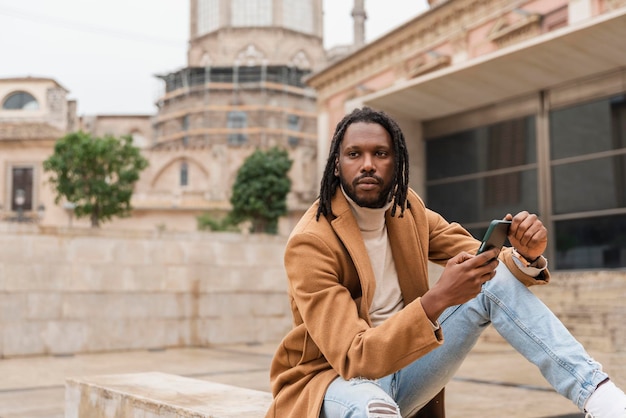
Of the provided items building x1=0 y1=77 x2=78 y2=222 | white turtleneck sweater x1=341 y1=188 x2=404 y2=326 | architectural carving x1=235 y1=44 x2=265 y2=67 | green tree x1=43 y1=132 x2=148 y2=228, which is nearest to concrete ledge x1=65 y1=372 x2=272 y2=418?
white turtleneck sweater x1=341 y1=188 x2=404 y2=326

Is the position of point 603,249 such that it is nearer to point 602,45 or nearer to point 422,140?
point 602,45

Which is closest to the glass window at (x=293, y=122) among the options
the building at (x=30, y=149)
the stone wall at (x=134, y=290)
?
the building at (x=30, y=149)

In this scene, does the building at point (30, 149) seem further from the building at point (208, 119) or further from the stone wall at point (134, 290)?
the stone wall at point (134, 290)

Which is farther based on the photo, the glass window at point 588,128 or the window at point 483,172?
the window at point 483,172

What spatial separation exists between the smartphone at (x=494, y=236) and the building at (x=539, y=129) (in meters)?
12.8

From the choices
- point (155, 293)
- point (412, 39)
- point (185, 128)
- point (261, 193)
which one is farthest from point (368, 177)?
point (185, 128)

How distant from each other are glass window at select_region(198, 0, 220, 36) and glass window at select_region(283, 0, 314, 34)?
623 cm

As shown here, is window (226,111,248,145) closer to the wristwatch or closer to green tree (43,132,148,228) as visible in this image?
green tree (43,132,148,228)

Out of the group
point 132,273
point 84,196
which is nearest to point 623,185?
point 132,273

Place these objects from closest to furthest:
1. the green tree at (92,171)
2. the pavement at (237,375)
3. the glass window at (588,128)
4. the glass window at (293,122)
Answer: the pavement at (237,375), the glass window at (588,128), the green tree at (92,171), the glass window at (293,122)

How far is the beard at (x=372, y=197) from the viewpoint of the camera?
2641mm

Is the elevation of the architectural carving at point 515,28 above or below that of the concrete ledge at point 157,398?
above

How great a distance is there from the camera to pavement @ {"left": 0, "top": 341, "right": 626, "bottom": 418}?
5.95 metres

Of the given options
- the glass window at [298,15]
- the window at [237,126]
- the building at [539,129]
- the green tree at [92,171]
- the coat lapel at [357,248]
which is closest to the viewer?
the coat lapel at [357,248]
